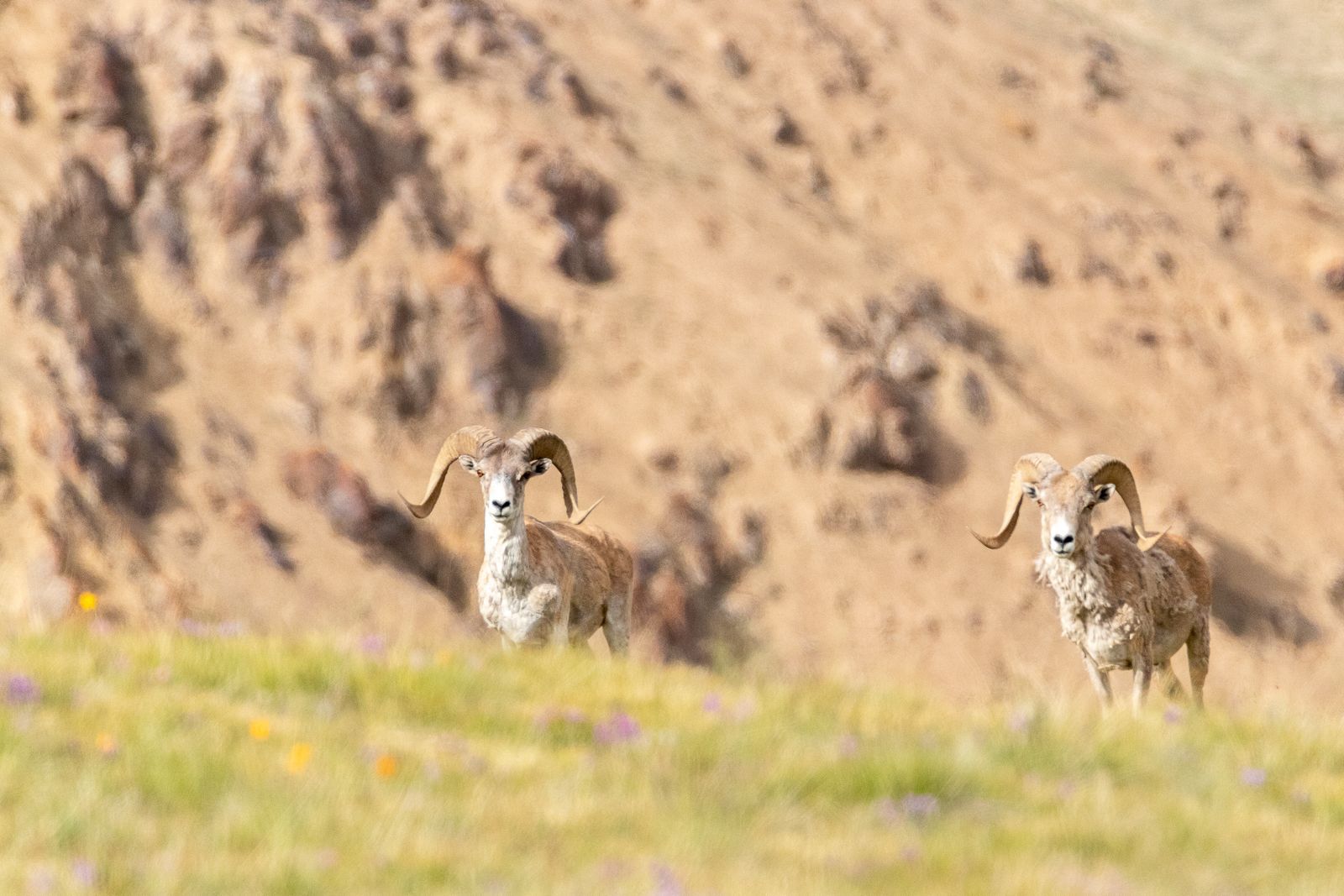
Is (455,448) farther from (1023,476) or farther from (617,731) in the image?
(617,731)

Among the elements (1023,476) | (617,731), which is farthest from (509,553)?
(617,731)

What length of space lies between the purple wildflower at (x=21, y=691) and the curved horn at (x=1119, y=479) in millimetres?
7211

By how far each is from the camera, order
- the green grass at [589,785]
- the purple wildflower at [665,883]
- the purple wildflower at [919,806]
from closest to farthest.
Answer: the purple wildflower at [665,883]
the green grass at [589,785]
the purple wildflower at [919,806]

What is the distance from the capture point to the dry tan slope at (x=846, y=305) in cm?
2730

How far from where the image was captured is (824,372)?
3070 centimetres

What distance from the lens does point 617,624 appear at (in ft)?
39.9

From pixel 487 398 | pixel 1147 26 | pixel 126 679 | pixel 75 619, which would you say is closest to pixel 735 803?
pixel 126 679

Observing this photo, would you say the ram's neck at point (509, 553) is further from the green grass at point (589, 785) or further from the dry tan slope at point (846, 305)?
the dry tan slope at point (846, 305)

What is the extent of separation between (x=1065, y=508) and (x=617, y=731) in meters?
5.78

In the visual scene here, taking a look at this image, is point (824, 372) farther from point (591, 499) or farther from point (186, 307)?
point (186, 307)

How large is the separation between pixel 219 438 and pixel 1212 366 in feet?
70.4

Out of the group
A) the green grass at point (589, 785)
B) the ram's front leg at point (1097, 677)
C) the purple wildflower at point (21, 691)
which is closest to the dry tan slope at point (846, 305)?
the ram's front leg at point (1097, 677)

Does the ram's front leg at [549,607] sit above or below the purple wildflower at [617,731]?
below

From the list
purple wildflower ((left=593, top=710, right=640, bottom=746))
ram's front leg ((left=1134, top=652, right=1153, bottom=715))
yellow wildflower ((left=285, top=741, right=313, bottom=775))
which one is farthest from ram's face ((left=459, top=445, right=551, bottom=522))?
yellow wildflower ((left=285, top=741, right=313, bottom=775))
